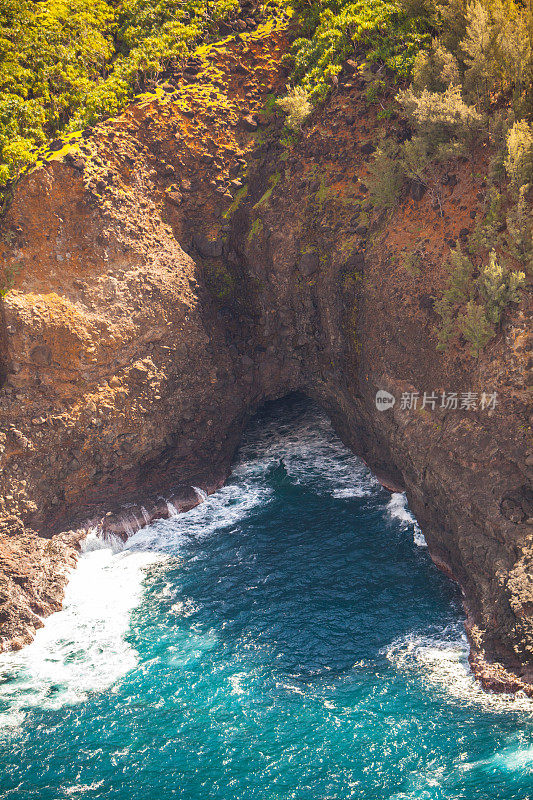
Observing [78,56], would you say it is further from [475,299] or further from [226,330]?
[475,299]

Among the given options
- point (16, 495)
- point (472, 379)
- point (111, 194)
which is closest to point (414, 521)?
point (472, 379)

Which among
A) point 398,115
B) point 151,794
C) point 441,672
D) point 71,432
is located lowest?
point 151,794

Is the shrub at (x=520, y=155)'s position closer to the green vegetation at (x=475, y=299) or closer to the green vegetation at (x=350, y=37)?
the green vegetation at (x=475, y=299)

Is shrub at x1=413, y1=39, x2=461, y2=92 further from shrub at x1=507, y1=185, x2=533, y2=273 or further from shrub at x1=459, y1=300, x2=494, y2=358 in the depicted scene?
shrub at x1=459, y1=300, x2=494, y2=358

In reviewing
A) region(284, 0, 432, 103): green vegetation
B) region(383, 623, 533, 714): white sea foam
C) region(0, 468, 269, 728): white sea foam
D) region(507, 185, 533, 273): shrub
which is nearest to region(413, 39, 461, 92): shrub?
region(284, 0, 432, 103): green vegetation

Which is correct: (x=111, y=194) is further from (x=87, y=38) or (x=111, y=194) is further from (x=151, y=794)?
(x=151, y=794)

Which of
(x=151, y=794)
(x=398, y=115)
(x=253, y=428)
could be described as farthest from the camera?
(x=253, y=428)

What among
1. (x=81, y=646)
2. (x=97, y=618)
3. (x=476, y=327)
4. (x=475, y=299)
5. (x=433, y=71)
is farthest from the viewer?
(x=433, y=71)

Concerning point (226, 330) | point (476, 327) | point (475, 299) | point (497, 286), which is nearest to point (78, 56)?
point (226, 330)

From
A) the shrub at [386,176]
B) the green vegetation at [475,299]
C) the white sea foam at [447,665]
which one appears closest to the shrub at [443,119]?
the shrub at [386,176]
